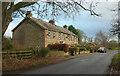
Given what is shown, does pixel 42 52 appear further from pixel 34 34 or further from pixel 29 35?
pixel 29 35

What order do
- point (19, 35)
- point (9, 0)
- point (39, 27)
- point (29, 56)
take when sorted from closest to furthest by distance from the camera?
1. point (9, 0)
2. point (29, 56)
3. point (39, 27)
4. point (19, 35)

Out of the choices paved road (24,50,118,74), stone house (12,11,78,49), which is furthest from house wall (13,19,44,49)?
paved road (24,50,118,74)

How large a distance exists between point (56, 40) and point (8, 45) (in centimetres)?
1763

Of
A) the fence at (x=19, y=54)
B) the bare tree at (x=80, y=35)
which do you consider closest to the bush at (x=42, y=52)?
the fence at (x=19, y=54)

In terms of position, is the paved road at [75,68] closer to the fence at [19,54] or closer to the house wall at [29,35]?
the fence at [19,54]

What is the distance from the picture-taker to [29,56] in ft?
49.8

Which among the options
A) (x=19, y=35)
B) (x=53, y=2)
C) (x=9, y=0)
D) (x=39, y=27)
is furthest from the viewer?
(x=19, y=35)

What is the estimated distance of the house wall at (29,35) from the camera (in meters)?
29.3

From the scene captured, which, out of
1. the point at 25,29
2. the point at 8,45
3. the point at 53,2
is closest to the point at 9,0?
the point at 53,2

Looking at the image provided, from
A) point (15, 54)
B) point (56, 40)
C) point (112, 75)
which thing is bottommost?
point (112, 75)

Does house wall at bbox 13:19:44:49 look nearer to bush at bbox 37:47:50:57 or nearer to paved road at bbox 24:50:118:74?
bush at bbox 37:47:50:57

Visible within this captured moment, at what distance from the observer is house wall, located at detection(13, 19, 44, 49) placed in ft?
96.1

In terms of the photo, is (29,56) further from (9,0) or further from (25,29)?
(25,29)

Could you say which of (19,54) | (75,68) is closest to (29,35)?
(19,54)
